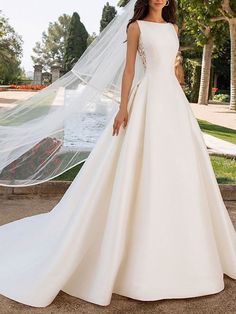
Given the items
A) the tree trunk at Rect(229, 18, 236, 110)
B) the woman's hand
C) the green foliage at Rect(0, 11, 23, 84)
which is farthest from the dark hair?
the green foliage at Rect(0, 11, 23, 84)

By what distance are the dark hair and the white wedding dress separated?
9 cm

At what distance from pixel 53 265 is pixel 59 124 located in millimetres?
1402

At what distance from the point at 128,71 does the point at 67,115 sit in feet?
3.19

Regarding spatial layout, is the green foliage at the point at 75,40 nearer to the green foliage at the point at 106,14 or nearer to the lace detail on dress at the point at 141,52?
the green foliage at the point at 106,14

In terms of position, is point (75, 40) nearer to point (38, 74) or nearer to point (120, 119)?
point (38, 74)

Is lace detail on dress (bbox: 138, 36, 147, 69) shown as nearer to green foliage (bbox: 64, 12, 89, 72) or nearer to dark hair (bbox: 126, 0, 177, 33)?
dark hair (bbox: 126, 0, 177, 33)

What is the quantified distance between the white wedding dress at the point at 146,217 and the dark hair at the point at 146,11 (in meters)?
0.09

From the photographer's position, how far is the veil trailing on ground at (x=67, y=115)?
3799 millimetres

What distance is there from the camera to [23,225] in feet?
14.5

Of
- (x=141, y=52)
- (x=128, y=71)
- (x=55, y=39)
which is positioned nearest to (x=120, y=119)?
(x=128, y=71)

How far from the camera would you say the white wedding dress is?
315 cm

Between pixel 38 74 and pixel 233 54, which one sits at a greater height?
pixel 233 54

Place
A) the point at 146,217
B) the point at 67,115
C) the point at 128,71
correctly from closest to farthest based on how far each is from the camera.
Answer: the point at 146,217, the point at 128,71, the point at 67,115

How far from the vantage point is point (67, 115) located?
412 centimetres
